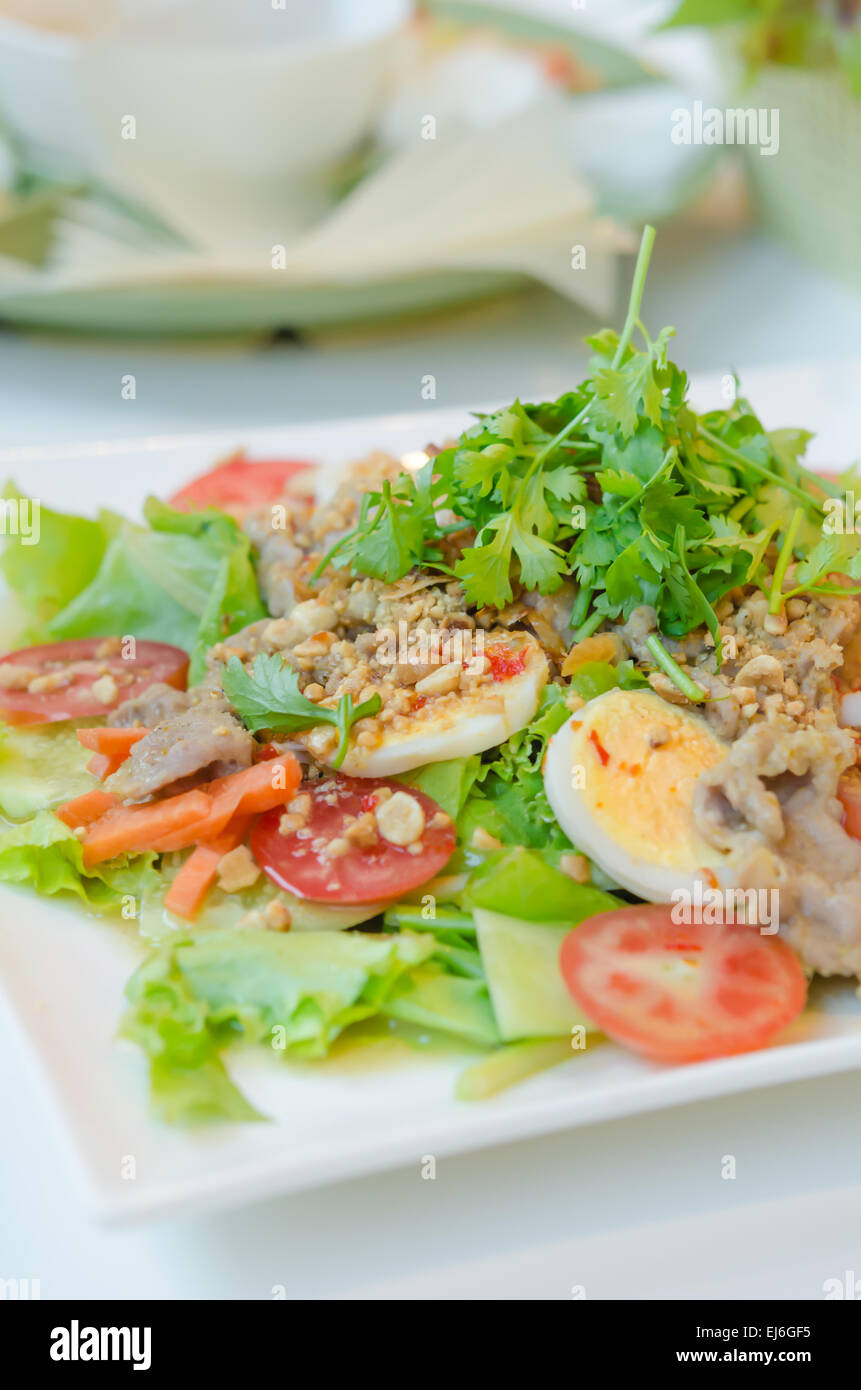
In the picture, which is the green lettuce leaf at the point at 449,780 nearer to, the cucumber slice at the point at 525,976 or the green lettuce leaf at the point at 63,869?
the cucumber slice at the point at 525,976

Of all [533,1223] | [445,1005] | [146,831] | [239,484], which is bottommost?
[533,1223]

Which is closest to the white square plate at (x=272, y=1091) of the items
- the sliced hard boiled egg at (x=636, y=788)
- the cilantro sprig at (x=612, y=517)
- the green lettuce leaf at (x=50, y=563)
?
the sliced hard boiled egg at (x=636, y=788)

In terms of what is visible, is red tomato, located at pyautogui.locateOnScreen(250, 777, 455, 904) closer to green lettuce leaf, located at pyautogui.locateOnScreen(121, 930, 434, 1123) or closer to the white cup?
green lettuce leaf, located at pyautogui.locateOnScreen(121, 930, 434, 1123)

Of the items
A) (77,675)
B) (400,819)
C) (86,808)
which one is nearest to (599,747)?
(400,819)

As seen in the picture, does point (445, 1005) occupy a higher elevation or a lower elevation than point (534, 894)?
lower

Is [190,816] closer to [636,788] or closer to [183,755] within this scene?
[183,755]

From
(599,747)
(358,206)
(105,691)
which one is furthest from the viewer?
(358,206)

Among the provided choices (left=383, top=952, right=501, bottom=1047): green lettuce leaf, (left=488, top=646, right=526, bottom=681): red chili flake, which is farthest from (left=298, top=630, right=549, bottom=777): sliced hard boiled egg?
(left=383, top=952, right=501, bottom=1047): green lettuce leaf

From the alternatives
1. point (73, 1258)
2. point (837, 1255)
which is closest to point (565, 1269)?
point (837, 1255)
